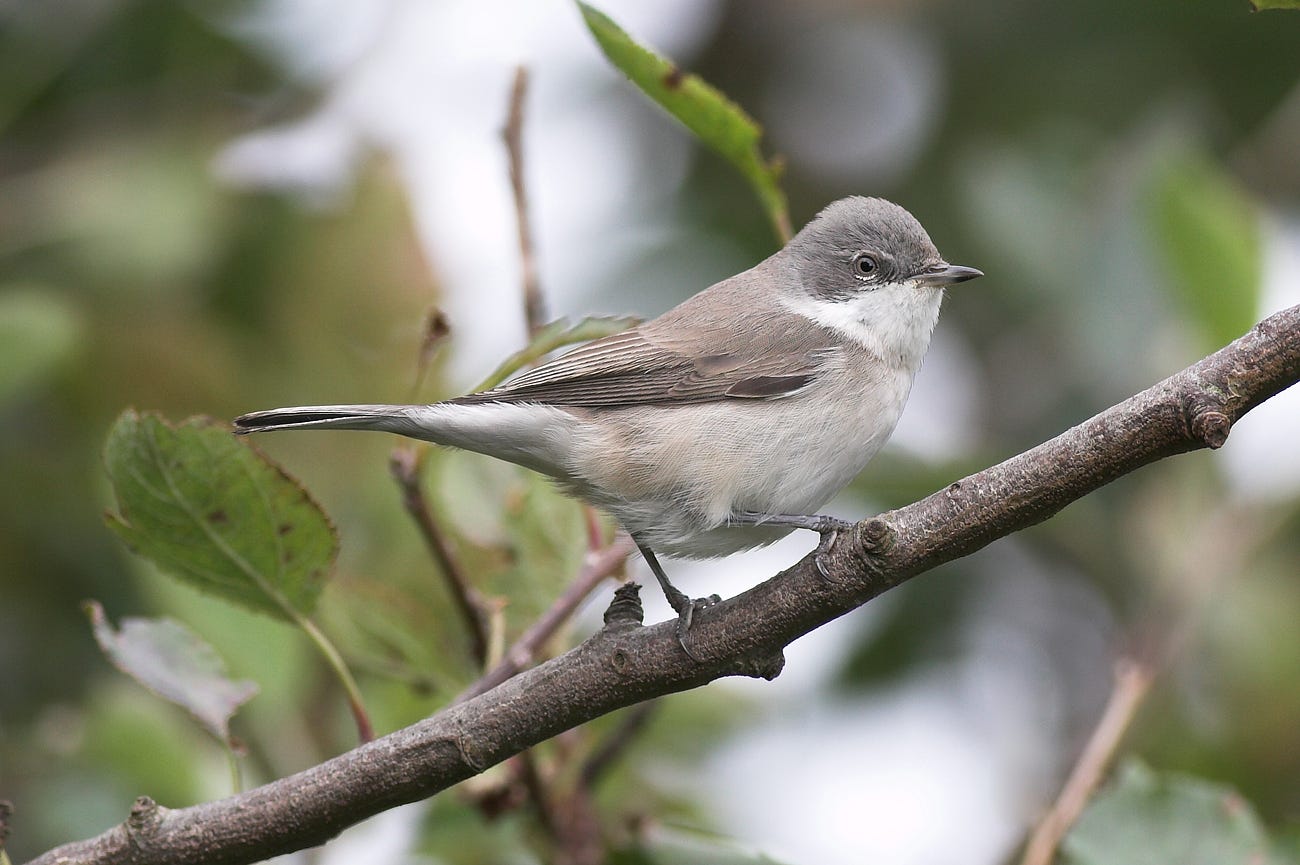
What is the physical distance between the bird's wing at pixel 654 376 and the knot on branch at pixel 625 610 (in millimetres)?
901

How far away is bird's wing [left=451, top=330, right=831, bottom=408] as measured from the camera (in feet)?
11.2

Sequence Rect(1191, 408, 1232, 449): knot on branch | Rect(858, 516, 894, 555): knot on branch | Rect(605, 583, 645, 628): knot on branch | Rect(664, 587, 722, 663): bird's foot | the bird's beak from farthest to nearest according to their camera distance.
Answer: the bird's beak
Rect(605, 583, 645, 628): knot on branch
Rect(664, 587, 722, 663): bird's foot
Rect(858, 516, 894, 555): knot on branch
Rect(1191, 408, 1232, 449): knot on branch

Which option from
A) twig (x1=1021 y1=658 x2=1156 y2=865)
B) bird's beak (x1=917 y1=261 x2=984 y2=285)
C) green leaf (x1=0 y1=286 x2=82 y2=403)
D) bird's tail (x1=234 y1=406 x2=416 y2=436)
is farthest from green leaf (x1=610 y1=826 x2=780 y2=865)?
green leaf (x1=0 y1=286 x2=82 y2=403)

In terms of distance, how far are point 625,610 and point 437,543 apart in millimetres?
500

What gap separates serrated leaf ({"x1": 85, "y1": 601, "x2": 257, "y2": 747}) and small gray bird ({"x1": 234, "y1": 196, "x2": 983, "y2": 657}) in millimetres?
465

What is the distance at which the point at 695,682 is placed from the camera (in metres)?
2.20

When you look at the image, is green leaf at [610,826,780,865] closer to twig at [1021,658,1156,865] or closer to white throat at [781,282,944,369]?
twig at [1021,658,1156,865]

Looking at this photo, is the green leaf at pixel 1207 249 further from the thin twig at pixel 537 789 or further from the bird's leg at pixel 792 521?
the thin twig at pixel 537 789

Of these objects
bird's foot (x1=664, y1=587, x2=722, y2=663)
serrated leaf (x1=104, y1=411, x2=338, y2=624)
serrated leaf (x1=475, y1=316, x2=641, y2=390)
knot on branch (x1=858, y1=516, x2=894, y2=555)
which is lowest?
knot on branch (x1=858, y1=516, x2=894, y2=555)

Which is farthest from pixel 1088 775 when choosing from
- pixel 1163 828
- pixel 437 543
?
pixel 437 543

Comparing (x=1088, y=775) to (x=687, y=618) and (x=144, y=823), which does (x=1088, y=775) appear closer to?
(x=687, y=618)

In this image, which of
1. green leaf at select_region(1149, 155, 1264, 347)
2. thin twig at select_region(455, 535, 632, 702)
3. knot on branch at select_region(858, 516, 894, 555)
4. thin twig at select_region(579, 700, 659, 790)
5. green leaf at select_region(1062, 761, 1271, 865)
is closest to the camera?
knot on branch at select_region(858, 516, 894, 555)

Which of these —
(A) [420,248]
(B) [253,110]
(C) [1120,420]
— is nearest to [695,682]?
(C) [1120,420]

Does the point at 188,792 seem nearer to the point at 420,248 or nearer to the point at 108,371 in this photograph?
the point at 108,371
